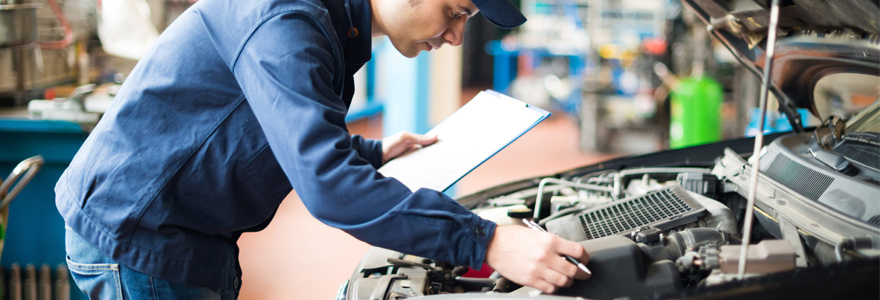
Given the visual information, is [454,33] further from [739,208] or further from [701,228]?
[739,208]

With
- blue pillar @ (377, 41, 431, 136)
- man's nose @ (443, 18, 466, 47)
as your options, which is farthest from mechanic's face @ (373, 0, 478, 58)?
blue pillar @ (377, 41, 431, 136)

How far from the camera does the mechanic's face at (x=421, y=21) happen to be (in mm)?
1205

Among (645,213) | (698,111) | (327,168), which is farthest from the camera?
(698,111)

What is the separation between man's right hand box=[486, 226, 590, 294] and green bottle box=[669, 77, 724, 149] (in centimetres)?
465

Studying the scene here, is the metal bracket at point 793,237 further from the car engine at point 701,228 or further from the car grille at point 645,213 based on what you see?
the car grille at point 645,213

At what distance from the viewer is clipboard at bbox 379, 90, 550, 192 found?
1396 mm

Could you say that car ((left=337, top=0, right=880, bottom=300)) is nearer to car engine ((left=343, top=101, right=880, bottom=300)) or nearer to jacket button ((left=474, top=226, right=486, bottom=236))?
car engine ((left=343, top=101, right=880, bottom=300))

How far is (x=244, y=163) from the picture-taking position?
1189 millimetres

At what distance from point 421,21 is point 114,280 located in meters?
0.78

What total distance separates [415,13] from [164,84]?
0.47 m

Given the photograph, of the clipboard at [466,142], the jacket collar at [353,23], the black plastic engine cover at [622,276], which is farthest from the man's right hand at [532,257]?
the jacket collar at [353,23]

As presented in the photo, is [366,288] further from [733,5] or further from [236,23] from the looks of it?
[733,5]

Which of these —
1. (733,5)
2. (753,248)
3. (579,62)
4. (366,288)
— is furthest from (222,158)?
(579,62)

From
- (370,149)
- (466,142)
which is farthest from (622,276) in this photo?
(370,149)
